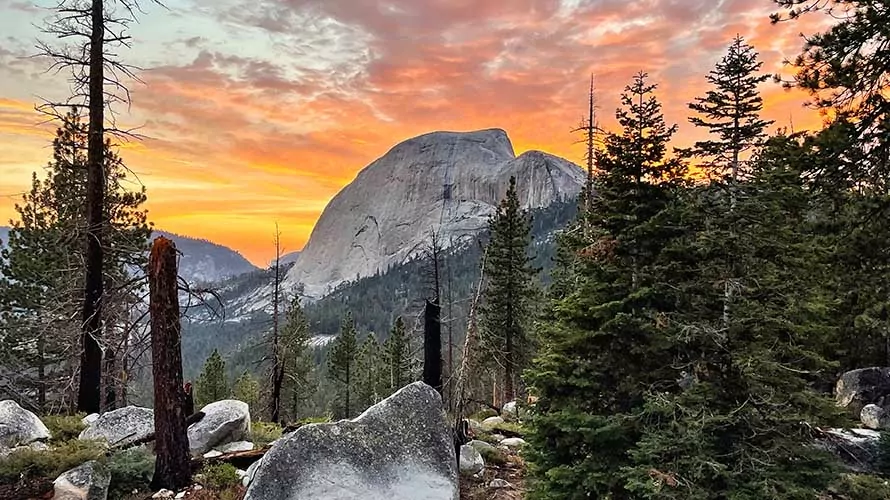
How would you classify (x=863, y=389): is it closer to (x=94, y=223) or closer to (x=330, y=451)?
(x=330, y=451)

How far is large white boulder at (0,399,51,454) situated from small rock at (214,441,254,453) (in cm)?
283

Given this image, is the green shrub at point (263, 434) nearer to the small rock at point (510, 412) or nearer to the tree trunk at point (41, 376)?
the small rock at point (510, 412)

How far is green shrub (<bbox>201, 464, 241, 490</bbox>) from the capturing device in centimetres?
823

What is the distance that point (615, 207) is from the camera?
8.98 m

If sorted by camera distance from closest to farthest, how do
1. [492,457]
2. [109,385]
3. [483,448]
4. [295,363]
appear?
1. [492,457]
2. [483,448]
3. [109,385]
4. [295,363]

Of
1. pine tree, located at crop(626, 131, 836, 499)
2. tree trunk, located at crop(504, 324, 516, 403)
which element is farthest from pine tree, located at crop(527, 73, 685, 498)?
tree trunk, located at crop(504, 324, 516, 403)

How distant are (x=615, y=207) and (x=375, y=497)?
5.71 meters

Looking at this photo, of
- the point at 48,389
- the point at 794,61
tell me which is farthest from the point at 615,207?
the point at 48,389

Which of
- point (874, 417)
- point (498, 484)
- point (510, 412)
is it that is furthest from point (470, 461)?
point (874, 417)

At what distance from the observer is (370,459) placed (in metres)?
7.96

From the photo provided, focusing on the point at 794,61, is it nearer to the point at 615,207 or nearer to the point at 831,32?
the point at 831,32

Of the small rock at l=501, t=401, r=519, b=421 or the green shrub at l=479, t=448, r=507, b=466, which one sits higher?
the green shrub at l=479, t=448, r=507, b=466

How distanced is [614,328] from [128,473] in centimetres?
762

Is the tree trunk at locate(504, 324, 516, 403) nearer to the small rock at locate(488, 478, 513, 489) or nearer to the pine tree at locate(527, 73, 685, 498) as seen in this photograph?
the small rock at locate(488, 478, 513, 489)
